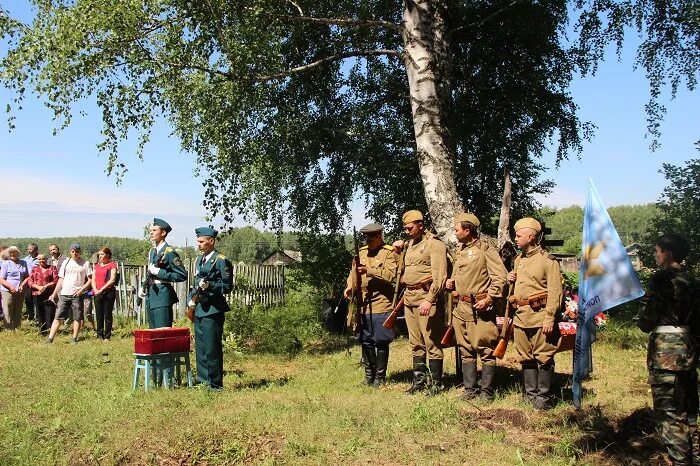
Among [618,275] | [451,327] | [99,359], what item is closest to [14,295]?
[99,359]

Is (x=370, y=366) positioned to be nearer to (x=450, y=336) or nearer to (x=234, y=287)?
(x=450, y=336)

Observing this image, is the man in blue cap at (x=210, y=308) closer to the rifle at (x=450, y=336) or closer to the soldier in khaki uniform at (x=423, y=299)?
the soldier in khaki uniform at (x=423, y=299)

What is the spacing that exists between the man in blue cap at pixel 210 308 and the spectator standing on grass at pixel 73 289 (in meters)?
5.83

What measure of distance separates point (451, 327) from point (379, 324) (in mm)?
1032

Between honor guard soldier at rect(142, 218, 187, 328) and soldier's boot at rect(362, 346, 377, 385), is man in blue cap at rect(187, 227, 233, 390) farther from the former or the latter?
soldier's boot at rect(362, 346, 377, 385)

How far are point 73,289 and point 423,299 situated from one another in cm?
813

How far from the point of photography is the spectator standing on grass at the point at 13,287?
551 inches

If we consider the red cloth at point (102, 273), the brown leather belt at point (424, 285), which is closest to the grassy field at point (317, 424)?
the brown leather belt at point (424, 285)

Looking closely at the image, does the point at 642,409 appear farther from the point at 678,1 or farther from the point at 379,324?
the point at 678,1

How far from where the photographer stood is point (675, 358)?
4.71 m

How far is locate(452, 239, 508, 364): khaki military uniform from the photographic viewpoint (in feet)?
22.6

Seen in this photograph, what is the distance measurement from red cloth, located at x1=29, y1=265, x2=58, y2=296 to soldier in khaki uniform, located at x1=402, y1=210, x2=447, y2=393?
32.9 feet

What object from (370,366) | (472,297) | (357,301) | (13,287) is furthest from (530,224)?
(13,287)

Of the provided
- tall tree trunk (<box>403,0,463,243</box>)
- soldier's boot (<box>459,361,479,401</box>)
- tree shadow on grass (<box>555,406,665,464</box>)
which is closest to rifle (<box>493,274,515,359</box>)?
soldier's boot (<box>459,361,479,401</box>)
